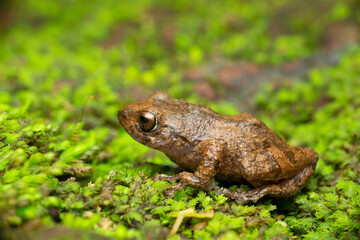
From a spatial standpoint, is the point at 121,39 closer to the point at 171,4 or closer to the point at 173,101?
the point at 171,4

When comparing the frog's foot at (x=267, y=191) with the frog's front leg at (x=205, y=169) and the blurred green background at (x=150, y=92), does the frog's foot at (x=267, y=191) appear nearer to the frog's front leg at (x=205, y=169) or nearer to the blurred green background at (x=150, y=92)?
the blurred green background at (x=150, y=92)

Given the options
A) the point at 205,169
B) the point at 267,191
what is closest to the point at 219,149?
the point at 205,169

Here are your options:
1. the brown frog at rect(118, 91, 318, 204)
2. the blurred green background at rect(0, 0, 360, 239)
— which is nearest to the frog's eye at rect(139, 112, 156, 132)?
the brown frog at rect(118, 91, 318, 204)

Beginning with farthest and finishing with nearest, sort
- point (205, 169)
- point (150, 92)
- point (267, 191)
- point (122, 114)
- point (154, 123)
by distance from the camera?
point (150, 92), point (122, 114), point (154, 123), point (267, 191), point (205, 169)

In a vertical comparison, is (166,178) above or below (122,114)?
below

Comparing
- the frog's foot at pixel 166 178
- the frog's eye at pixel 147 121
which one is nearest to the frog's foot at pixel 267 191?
the frog's foot at pixel 166 178

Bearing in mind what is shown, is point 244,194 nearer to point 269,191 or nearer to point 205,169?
point 269,191

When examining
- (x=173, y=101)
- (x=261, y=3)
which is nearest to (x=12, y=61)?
(x=173, y=101)
